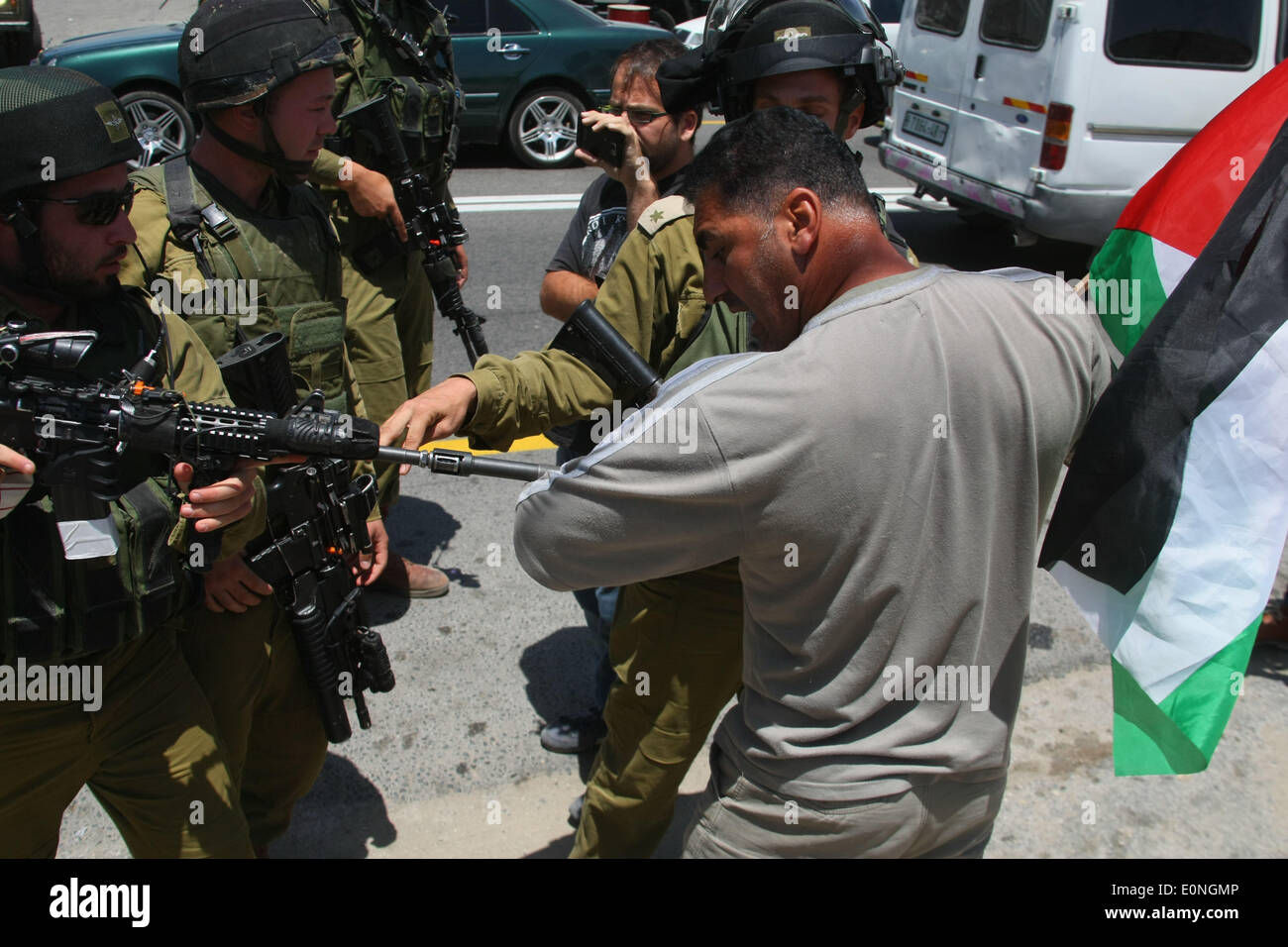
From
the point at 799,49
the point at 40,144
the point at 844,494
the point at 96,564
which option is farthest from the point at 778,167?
the point at 96,564

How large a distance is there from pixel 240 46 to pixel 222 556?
1.32 m

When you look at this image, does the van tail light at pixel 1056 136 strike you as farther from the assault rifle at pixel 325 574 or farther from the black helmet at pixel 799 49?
the assault rifle at pixel 325 574

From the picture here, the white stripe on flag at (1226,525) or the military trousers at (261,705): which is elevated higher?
the white stripe on flag at (1226,525)

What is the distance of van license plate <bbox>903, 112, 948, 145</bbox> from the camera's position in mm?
8352

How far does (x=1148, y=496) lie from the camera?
→ 6.64 feet

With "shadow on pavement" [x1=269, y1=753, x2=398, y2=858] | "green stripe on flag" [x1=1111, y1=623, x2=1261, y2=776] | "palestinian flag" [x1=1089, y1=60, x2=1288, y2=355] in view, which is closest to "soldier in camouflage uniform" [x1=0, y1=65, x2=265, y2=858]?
"shadow on pavement" [x1=269, y1=753, x2=398, y2=858]

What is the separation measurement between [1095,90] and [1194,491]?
19.9 ft

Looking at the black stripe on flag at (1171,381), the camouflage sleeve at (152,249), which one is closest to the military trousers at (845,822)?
the black stripe on flag at (1171,381)

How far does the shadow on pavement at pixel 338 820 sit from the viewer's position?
3.08 meters

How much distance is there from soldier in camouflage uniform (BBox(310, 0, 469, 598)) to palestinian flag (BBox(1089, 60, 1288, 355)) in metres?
2.46

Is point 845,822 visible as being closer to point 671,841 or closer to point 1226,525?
point 1226,525

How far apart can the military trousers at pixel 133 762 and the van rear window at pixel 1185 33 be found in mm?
7084

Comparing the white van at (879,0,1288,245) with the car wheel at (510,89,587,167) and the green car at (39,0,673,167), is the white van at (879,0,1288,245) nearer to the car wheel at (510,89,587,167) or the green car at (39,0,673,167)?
the green car at (39,0,673,167)
